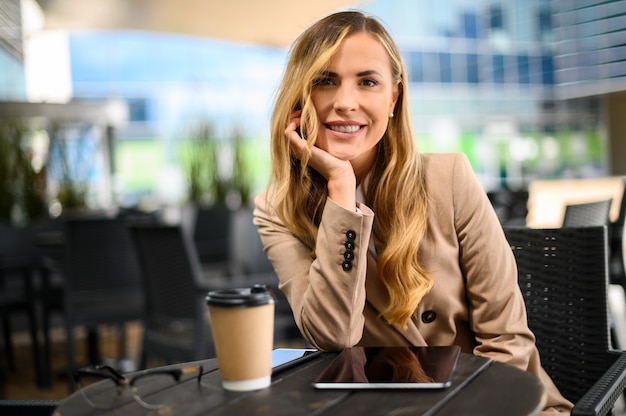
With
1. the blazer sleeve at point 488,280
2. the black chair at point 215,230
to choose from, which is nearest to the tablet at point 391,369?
Result: the blazer sleeve at point 488,280

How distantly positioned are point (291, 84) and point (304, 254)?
1.21 ft

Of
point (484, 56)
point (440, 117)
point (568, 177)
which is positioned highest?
point (484, 56)

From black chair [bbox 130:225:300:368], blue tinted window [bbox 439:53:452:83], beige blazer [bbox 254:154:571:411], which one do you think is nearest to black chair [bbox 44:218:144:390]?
black chair [bbox 130:225:300:368]

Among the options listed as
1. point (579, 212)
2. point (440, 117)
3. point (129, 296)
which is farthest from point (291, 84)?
point (440, 117)

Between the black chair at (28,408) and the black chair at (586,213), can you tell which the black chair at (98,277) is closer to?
the black chair at (586,213)

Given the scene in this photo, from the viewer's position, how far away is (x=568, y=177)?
1912 cm

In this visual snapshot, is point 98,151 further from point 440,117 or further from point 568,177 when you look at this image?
point 568,177

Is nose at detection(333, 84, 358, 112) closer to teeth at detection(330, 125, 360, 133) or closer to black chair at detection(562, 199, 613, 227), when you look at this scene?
teeth at detection(330, 125, 360, 133)

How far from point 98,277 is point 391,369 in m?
3.17

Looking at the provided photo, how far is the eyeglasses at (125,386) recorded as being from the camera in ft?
3.66

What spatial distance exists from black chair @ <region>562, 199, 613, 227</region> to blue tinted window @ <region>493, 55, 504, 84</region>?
15.6 metres

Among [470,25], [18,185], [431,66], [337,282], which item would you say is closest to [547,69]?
[470,25]

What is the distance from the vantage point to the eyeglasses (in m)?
1.12

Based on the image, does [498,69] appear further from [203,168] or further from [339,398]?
[339,398]
